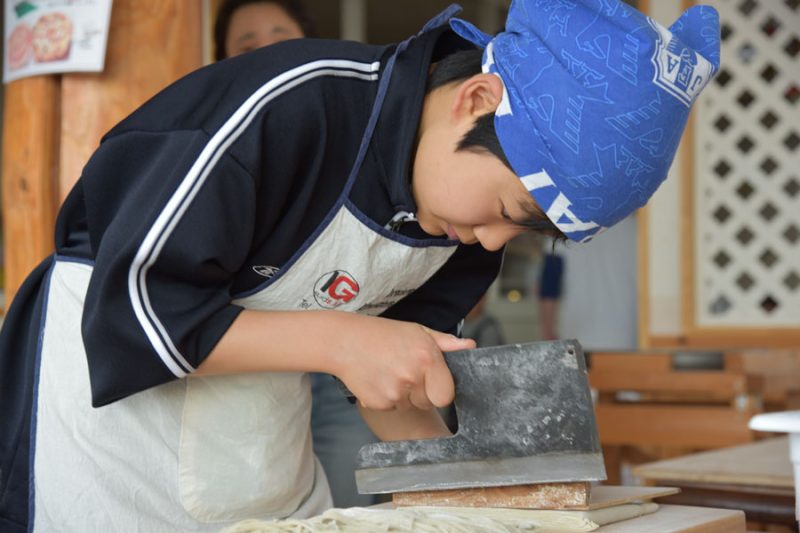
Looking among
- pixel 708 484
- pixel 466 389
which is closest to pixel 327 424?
pixel 708 484

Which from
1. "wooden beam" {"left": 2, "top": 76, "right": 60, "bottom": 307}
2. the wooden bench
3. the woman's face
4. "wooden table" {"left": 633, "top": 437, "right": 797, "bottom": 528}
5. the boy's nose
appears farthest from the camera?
the wooden bench

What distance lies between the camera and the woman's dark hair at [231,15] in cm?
236

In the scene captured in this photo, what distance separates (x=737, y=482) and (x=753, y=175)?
2611 mm

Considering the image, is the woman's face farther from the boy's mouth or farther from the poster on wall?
the boy's mouth

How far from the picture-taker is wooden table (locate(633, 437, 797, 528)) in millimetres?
1624

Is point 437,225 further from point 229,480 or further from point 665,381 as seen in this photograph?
point 665,381

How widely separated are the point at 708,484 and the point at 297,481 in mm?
850

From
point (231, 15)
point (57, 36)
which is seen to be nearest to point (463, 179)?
point (57, 36)

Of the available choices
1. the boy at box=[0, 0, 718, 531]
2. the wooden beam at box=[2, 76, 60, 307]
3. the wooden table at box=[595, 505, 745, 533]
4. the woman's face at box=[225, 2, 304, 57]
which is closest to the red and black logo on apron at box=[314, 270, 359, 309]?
the boy at box=[0, 0, 718, 531]

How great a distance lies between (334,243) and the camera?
108 cm

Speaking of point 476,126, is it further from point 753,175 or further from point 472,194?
point 753,175

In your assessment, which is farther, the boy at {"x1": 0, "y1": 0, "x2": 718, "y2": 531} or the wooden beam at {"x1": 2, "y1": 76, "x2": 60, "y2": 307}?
the wooden beam at {"x1": 2, "y1": 76, "x2": 60, "y2": 307}

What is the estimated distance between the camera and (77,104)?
173cm

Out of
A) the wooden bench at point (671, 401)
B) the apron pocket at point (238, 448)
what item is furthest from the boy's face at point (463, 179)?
the wooden bench at point (671, 401)
